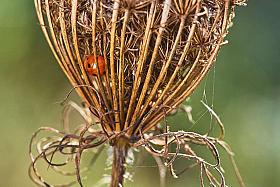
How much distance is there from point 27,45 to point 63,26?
0.98 meters

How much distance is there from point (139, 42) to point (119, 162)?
0.73 ft

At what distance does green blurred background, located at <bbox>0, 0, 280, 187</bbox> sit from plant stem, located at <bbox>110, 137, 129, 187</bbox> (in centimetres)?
61

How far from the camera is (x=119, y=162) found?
48 cm

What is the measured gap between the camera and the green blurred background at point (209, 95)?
1218 mm

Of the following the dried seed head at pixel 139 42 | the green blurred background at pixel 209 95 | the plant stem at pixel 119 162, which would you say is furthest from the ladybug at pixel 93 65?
the green blurred background at pixel 209 95

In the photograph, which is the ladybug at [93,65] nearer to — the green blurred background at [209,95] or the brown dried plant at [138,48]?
the brown dried plant at [138,48]

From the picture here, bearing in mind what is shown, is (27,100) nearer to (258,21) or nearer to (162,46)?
(162,46)

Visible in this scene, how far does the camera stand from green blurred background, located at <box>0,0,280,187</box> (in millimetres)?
1218

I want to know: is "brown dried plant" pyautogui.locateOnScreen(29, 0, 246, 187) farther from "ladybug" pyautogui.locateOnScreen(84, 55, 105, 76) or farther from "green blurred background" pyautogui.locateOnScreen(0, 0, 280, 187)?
"green blurred background" pyautogui.locateOnScreen(0, 0, 280, 187)

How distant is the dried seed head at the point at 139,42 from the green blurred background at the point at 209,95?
689mm

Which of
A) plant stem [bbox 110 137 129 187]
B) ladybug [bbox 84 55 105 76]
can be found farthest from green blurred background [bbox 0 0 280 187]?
ladybug [bbox 84 55 105 76]

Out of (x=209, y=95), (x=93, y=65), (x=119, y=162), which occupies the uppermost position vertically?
(x=93, y=65)

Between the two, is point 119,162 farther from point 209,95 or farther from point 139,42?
point 209,95

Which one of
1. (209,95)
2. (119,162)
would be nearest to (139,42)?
(119,162)
